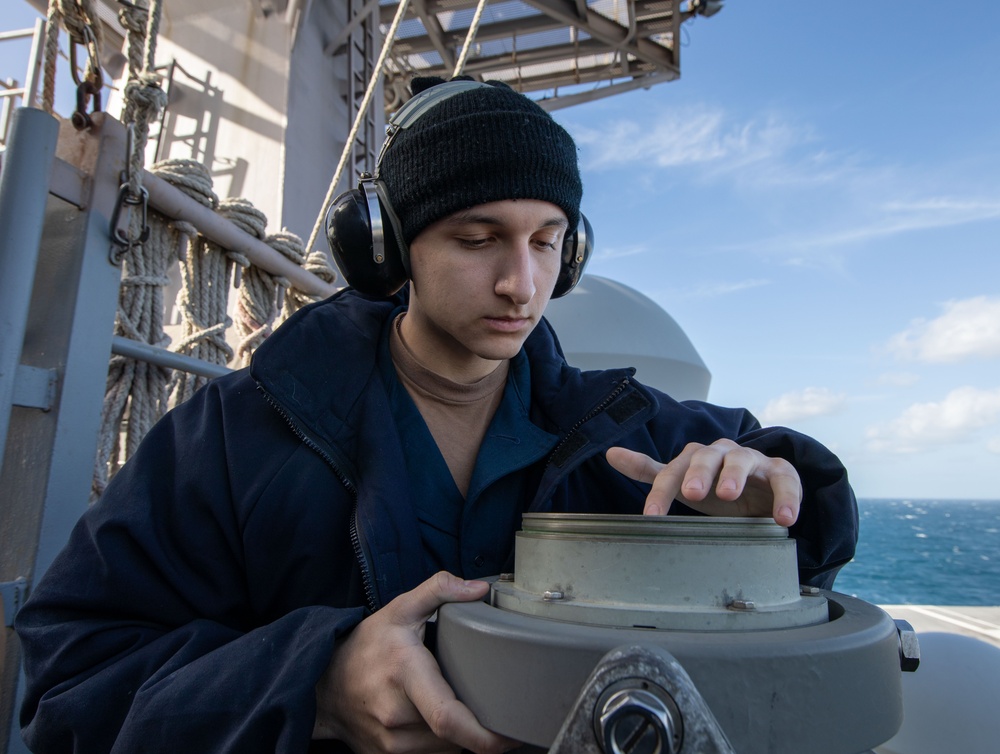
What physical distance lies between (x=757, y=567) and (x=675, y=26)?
613 cm

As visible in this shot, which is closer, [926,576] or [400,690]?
[400,690]

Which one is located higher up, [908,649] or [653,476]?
[653,476]

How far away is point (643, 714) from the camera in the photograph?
508mm

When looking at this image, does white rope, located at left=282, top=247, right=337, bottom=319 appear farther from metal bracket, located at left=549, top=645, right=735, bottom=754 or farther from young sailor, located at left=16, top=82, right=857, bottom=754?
metal bracket, located at left=549, top=645, right=735, bottom=754

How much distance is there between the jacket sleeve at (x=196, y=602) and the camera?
86 cm

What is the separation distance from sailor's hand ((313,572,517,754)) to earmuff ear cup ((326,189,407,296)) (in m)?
0.71

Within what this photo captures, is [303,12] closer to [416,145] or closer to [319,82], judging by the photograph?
[319,82]

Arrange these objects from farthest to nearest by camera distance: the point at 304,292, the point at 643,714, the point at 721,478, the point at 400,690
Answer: the point at 304,292 → the point at 721,478 → the point at 400,690 → the point at 643,714

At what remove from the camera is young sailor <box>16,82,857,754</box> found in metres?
0.85

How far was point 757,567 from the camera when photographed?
27.5 inches

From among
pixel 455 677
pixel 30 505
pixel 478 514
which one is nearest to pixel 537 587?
pixel 455 677

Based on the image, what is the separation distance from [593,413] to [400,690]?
2.26ft

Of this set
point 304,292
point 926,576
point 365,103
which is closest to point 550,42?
point 365,103

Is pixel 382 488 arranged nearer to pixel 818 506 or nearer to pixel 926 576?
pixel 818 506
